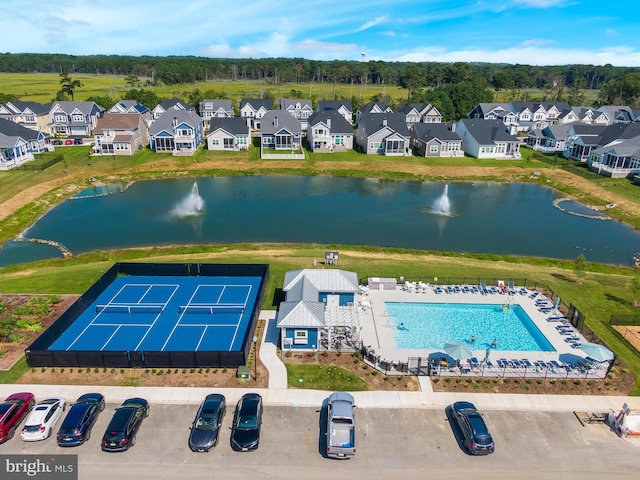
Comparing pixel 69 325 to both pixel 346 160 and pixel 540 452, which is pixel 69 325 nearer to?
pixel 540 452

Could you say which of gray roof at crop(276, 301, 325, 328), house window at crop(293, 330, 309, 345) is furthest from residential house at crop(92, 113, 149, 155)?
house window at crop(293, 330, 309, 345)

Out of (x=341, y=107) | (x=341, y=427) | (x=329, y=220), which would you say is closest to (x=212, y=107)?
(x=341, y=107)

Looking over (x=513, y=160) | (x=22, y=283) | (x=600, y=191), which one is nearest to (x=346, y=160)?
(x=513, y=160)

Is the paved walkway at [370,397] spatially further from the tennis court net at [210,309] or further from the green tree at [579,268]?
the green tree at [579,268]

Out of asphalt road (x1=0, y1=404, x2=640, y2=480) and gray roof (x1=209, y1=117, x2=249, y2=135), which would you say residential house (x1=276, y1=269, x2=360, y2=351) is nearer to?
asphalt road (x1=0, y1=404, x2=640, y2=480)

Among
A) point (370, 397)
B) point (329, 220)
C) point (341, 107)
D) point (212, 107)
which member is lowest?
point (370, 397)

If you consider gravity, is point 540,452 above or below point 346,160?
below

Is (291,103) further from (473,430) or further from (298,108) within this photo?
(473,430)
